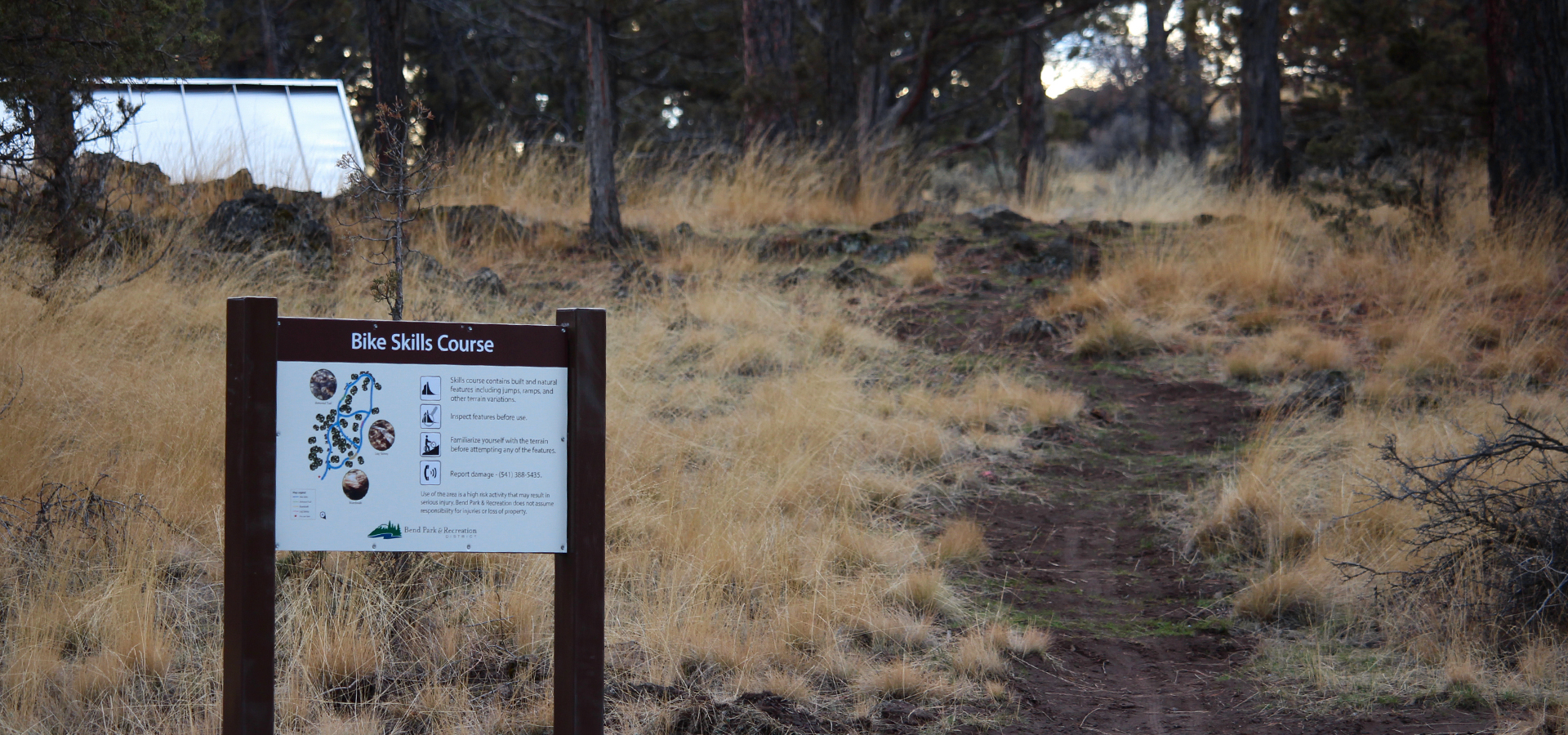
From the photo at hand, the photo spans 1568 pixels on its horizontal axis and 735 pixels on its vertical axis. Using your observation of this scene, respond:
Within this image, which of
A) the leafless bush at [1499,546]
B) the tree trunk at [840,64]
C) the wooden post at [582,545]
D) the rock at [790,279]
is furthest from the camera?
the tree trunk at [840,64]

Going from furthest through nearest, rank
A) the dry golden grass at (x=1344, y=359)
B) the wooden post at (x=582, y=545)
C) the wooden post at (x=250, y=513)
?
the dry golden grass at (x=1344, y=359) < the wooden post at (x=582, y=545) < the wooden post at (x=250, y=513)

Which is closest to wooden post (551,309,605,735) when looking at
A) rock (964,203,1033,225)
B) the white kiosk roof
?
the white kiosk roof

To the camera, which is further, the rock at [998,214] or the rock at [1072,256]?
the rock at [998,214]

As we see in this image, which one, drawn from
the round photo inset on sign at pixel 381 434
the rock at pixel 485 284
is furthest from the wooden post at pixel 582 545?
the rock at pixel 485 284

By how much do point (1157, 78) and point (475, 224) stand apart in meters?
19.3

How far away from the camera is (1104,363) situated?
27.7 feet

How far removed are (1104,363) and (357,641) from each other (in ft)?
20.5

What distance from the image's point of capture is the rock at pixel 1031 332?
877 centimetres

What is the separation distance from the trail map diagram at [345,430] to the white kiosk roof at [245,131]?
8124 millimetres

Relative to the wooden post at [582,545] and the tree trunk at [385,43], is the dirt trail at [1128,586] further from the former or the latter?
the tree trunk at [385,43]

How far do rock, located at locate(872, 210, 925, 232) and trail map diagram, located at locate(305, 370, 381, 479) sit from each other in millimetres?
9562

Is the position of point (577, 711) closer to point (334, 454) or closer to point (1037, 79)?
point (334, 454)

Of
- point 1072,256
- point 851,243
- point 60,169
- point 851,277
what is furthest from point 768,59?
point 60,169

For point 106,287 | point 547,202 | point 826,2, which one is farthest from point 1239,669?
point 826,2
